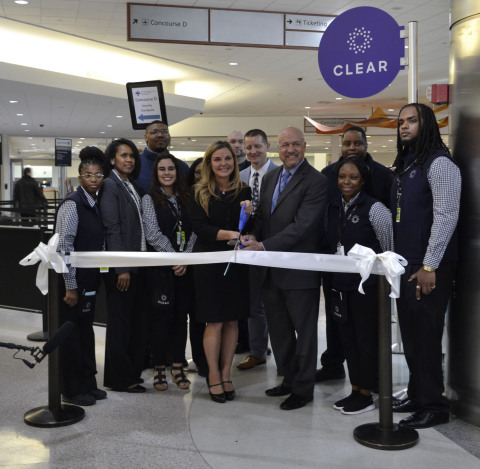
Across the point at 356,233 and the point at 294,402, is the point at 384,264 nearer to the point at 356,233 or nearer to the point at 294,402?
the point at 356,233

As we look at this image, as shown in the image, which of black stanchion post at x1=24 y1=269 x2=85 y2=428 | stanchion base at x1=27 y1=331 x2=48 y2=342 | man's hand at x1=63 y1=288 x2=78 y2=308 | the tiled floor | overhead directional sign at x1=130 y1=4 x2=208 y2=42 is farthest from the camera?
overhead directional sign at x1=130 y1=4 x2=208 y2=42

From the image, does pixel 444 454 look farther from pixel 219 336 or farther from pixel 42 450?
pixel 42 450

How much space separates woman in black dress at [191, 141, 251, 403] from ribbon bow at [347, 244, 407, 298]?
89 cm

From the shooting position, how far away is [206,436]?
10.7ft

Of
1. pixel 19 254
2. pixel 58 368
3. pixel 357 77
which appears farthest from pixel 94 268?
pixel 19 254

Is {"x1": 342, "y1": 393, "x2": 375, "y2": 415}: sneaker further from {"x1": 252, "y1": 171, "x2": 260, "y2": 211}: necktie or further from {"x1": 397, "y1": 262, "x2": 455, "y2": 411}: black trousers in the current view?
{"x1": 252, "y1": 171, "x2": 260, "y2": 211}: necktie

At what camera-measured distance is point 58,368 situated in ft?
11.4

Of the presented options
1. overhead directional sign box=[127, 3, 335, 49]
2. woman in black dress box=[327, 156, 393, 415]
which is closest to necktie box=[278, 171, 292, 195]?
woman in black dress box=[327, 156, 393, 415]

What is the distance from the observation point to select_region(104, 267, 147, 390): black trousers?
397cm

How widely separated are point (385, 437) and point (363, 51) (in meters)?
2.33

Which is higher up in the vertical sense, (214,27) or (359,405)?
(214,27)

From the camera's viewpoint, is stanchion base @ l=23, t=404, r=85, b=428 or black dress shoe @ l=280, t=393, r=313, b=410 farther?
black dress shoe @ l=280, t=393, r=313, b=410

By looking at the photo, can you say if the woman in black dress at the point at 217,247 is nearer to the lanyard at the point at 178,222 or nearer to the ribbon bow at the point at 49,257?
the lanyard at the point at 178,222

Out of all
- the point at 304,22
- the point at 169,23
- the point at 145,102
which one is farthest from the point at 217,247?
the point at 304,22
